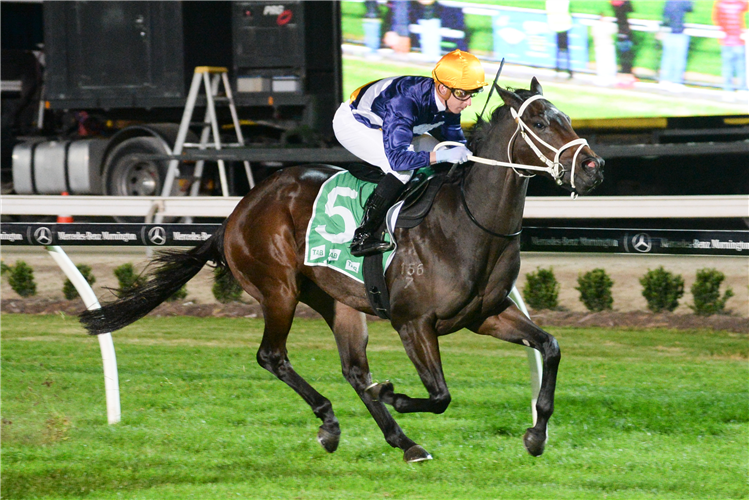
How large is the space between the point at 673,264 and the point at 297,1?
5.03m

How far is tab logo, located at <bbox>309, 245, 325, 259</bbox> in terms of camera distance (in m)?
4.17

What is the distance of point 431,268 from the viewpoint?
12.4ft

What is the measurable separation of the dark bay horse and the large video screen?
601cm

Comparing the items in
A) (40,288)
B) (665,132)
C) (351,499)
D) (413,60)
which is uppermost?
(413,60)

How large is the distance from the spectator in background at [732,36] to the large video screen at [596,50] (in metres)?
0.01

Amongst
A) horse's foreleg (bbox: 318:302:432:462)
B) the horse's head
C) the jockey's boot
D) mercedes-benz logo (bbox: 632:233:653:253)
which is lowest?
horse's foreleg (bbox: 318:302:432:462)

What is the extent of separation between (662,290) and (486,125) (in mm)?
4759

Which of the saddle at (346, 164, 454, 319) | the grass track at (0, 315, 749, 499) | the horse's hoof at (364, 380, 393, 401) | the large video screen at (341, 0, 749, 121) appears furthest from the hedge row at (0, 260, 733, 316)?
the horse's hoof at (364, 380, 393, 401)

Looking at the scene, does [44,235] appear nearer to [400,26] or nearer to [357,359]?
[357,359]

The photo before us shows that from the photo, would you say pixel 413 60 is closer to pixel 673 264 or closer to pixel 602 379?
pixel 673 264

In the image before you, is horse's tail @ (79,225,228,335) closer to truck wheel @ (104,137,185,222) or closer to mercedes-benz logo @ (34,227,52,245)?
mercedes-benz logo @ (34,227,52,245)

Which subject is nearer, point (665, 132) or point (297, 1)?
point (665, 132)

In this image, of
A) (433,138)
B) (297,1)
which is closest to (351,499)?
(433,138)

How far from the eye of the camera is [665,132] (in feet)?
33.3
